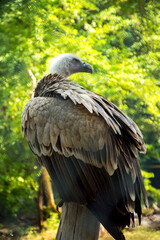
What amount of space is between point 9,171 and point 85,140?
10.2 feet

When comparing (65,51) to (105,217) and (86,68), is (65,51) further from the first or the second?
(105,217)

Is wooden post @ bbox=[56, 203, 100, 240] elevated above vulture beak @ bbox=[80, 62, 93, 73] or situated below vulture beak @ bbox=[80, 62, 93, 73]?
below

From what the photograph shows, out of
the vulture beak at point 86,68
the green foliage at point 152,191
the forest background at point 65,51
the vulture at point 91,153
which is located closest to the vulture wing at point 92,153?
the vulture at point 91,153

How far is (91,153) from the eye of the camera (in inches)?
73.1

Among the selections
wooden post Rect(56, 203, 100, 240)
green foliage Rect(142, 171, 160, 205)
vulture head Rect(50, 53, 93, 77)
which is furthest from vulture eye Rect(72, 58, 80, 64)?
green foliage Rect(142, 171, 160, 205)

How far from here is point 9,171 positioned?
470 centimetres

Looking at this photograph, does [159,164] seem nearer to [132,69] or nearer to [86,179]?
[132,69]

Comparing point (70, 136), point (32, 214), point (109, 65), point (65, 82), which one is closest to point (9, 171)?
point (32, 214)

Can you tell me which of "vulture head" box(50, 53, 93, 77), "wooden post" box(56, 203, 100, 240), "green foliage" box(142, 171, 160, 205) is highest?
"vulture head" box(50, 53, 93, 77)

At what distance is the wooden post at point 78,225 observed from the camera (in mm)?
1708

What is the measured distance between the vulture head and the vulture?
91cm

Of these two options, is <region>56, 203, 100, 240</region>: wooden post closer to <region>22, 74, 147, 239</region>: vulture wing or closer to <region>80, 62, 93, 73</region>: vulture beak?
<region>22, 74, 147, 239</region>: vulture wing

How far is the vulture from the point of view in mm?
1793

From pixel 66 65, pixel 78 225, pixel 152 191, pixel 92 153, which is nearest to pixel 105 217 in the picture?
pixel 78 225
